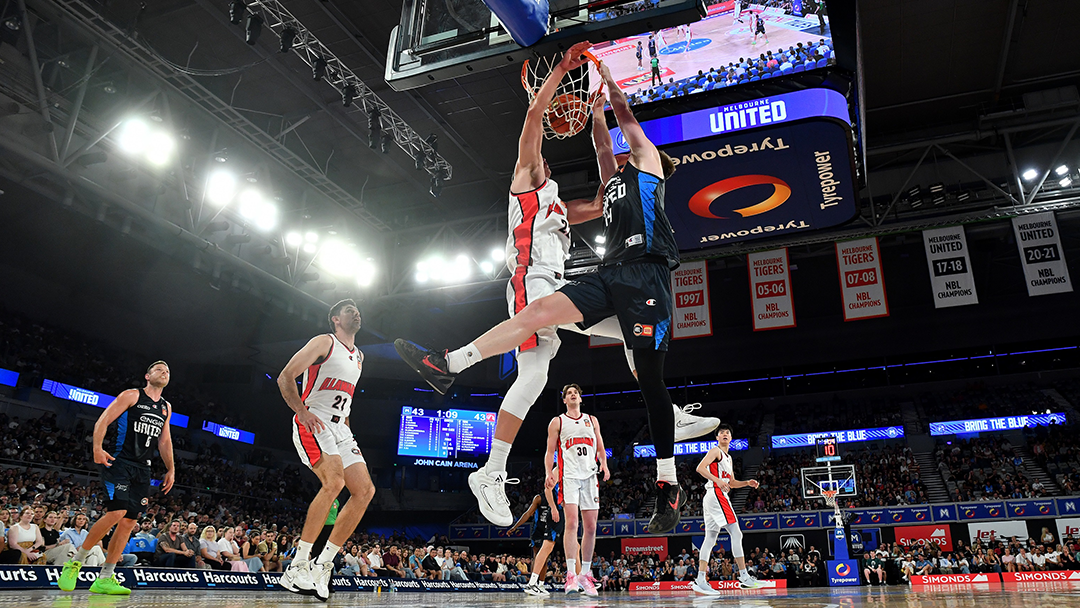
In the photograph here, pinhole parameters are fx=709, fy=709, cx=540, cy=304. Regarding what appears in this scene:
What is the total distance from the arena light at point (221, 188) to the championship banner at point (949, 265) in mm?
15032

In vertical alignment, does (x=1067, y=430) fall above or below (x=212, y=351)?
below

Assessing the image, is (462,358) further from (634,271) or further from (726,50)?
(726,50)

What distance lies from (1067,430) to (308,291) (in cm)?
2407

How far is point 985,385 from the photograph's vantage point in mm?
27469

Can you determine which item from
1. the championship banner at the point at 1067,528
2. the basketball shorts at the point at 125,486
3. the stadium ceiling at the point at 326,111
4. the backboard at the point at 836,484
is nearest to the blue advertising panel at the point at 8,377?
the stadium ceiling at the point at 326,111

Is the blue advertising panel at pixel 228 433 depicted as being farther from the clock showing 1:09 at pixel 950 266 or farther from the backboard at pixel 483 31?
the clock showing 1:09 at pixel 950 266

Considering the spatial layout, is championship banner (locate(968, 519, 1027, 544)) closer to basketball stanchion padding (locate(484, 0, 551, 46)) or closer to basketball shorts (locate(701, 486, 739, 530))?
basketball shorts (locate(701, 486, 739, 530))

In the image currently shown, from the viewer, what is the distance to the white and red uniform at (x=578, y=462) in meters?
7.64

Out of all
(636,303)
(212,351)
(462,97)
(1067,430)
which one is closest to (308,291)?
(462,97)

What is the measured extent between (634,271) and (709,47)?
5.45 meters

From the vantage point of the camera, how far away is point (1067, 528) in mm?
19359

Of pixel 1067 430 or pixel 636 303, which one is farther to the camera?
pixel 1067 430

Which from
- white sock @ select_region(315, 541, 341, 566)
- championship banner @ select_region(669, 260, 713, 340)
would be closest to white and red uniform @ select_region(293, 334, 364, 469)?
white sock @ select_region(315, 541, 341, 566)

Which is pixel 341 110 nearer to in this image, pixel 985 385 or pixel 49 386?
pixel 49 386
